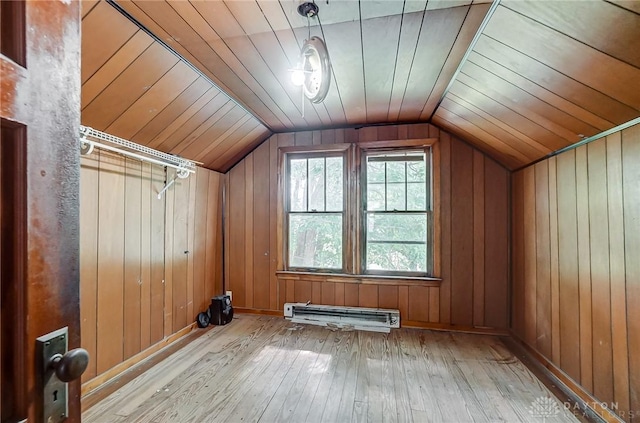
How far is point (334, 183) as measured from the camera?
11.0 ft

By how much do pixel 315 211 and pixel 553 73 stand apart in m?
2.41

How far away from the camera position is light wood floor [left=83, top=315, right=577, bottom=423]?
69.2 inches

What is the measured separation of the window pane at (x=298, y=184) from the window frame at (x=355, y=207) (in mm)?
78

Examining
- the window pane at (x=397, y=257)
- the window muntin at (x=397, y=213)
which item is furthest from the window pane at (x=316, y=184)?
the window pane at (x=397, y=257)

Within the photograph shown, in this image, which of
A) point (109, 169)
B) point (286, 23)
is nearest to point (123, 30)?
point (286, 23)

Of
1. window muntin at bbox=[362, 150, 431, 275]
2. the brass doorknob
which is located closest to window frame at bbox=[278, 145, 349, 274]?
window muntin at bbox=[362, 150, 431, 275]

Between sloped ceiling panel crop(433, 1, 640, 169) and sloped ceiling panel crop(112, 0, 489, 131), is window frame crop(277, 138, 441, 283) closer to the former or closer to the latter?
sloped ceiling panel crop(112, 0, 489, 131)

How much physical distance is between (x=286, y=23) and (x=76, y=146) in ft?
4.19

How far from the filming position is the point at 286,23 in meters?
1.50

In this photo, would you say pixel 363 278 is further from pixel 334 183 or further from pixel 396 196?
pixel 334 183

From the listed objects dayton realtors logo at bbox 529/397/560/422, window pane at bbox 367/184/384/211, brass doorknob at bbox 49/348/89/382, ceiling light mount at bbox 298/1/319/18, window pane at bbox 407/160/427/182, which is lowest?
dayton realtors logo at bbox 529/397/560/422

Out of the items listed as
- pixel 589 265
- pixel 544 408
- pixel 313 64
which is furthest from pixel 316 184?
pixel 544 408

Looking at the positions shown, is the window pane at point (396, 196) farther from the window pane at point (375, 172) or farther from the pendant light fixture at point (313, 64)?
the pendant light fixture at point (313, 64)

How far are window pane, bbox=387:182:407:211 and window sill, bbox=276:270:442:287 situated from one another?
30.7 inches
